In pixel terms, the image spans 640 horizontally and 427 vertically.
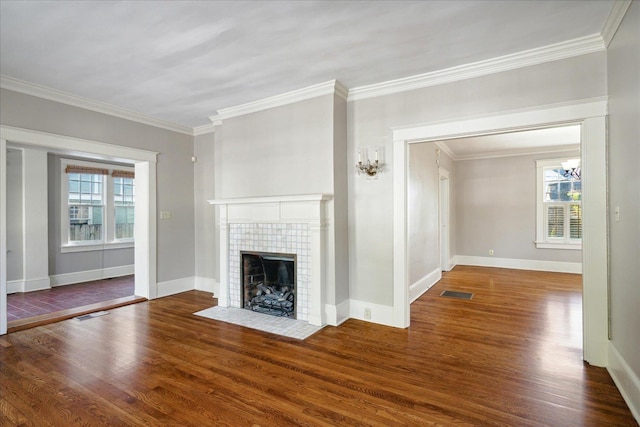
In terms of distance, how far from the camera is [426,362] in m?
2.81

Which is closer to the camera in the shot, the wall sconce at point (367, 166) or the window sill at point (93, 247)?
the wall sconce at point (367, 166)

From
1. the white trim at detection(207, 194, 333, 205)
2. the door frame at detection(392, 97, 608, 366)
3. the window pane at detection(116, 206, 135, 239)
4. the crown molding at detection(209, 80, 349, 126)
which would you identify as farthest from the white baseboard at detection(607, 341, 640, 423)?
the window pane at detection(116, 206, 135, 239)

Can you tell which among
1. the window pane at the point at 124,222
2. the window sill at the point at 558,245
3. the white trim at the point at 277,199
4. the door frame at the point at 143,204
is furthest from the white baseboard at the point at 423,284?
the window pane at the point at 124,222

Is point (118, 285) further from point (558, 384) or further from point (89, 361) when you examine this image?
point (558, 384)

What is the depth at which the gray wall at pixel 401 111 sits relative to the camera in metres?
2.86

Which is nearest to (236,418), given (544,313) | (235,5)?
(235,5)

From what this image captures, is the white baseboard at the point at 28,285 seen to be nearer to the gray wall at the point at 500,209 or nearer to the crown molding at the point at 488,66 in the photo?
the crown molding at the point at 488,66

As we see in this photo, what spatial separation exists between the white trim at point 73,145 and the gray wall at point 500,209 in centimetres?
695

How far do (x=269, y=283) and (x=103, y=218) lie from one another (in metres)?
4.48

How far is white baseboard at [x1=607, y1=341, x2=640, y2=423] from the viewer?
80.5 inches

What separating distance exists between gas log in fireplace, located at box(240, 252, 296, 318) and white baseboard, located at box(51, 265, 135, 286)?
3.97m

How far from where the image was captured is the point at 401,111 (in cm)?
363

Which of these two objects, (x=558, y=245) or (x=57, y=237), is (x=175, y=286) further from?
(x=558, y=245)

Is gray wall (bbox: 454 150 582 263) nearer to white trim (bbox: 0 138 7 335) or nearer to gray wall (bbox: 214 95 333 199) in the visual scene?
gray wall (bbox: 214 95 333 199)
